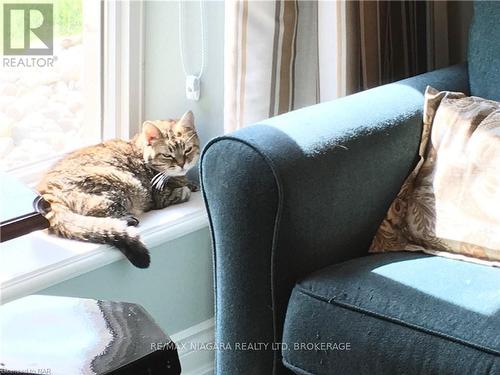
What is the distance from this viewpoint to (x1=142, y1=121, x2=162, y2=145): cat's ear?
2.22 m

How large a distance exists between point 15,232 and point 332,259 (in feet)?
2.01

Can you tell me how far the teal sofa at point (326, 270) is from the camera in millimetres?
1553

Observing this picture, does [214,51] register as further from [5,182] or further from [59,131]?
[5,182]

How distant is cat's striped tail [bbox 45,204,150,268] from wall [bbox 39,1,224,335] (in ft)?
0.21

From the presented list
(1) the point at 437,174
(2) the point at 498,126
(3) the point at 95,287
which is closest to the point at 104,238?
(3) the point at 95,287

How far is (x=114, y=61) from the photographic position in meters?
2.35

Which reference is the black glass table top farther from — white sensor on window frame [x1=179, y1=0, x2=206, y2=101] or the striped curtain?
white sensor on window frame [x1=179, y1=0, x2=206, y2=101]

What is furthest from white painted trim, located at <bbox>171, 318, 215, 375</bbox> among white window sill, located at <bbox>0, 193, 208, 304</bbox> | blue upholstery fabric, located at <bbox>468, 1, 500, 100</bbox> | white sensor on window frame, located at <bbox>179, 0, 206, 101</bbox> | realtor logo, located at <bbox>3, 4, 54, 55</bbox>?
blue upholstery fabric, located at <bbox>468, 1, 500, 100</bbox>

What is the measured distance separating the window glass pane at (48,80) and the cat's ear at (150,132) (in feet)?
0.75

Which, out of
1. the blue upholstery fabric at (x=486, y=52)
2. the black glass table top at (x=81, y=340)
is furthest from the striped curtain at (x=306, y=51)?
the black glass table top at (x=81, y=340)

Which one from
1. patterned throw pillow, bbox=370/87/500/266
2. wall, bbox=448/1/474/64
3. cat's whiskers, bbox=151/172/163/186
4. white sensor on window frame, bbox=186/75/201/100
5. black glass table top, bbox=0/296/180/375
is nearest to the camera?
black glass table top, bbox=0/296/180/375

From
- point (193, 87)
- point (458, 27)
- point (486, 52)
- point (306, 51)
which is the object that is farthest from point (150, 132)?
point (458, 27)

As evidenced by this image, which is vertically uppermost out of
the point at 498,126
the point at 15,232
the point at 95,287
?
the point at 498,126

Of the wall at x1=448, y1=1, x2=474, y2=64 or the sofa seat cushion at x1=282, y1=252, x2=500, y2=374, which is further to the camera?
the wall at x1=448, y1=1, x2=474, y2=64
